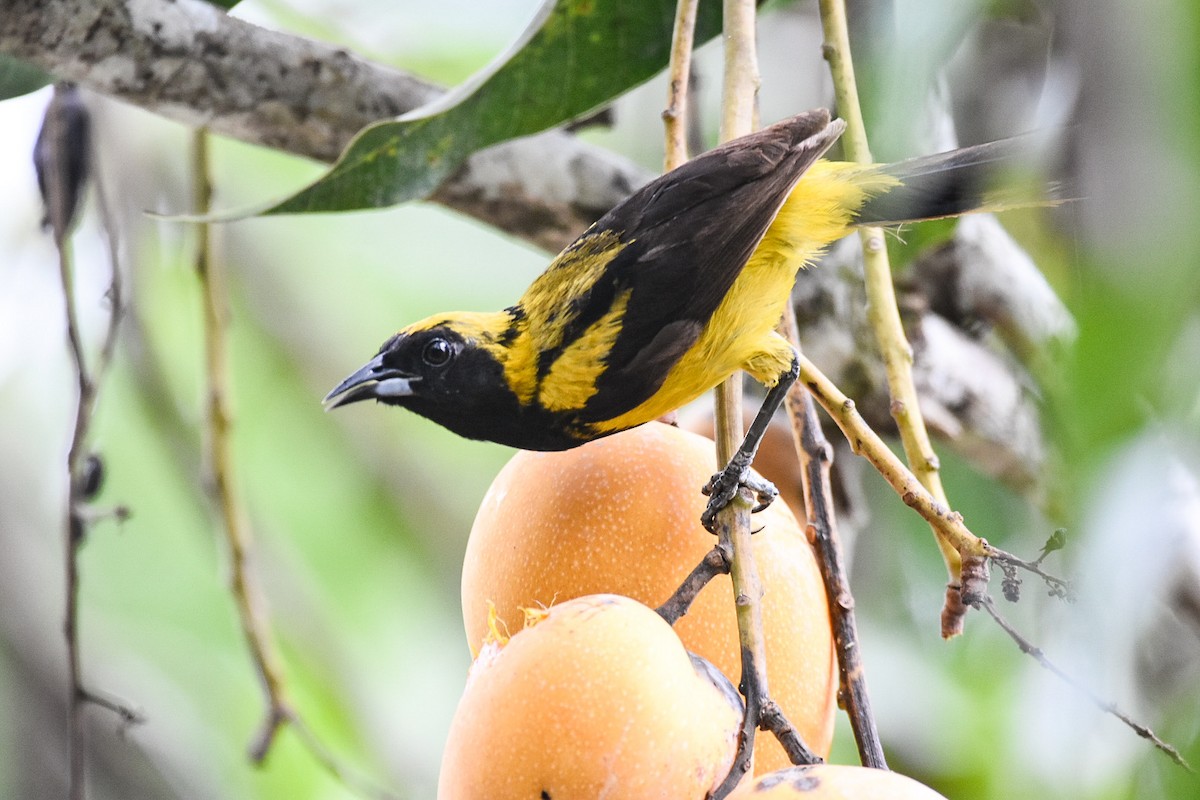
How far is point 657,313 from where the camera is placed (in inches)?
57.2

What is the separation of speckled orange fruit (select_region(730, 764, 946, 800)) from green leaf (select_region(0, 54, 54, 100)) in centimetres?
132

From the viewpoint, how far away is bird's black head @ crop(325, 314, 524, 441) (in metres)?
1.46

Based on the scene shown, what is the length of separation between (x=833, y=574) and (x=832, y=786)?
0.34 meters

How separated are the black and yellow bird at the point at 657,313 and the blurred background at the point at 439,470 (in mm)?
149

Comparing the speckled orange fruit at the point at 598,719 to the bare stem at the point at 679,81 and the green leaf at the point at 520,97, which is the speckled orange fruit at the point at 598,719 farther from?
the green leaf at the point at 520,97

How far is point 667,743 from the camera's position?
0.88 metres

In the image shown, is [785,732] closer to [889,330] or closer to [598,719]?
[598,719]

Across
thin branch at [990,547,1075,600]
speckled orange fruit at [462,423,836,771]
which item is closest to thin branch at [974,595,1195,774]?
thin branch at [990,547,1075,600]

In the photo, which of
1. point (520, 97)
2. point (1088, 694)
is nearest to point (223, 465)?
point (520, 97)

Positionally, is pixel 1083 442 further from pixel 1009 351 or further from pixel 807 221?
pixel 1009 351

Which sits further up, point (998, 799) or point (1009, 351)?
point (1009, 351)

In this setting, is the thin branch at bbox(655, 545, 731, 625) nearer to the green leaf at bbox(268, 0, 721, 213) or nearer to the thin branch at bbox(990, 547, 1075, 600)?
the thin branch at bbox(990, 547, 1075, 600)

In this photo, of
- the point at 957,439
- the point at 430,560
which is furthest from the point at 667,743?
the point at 430,560

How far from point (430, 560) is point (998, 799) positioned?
54.8 inches
